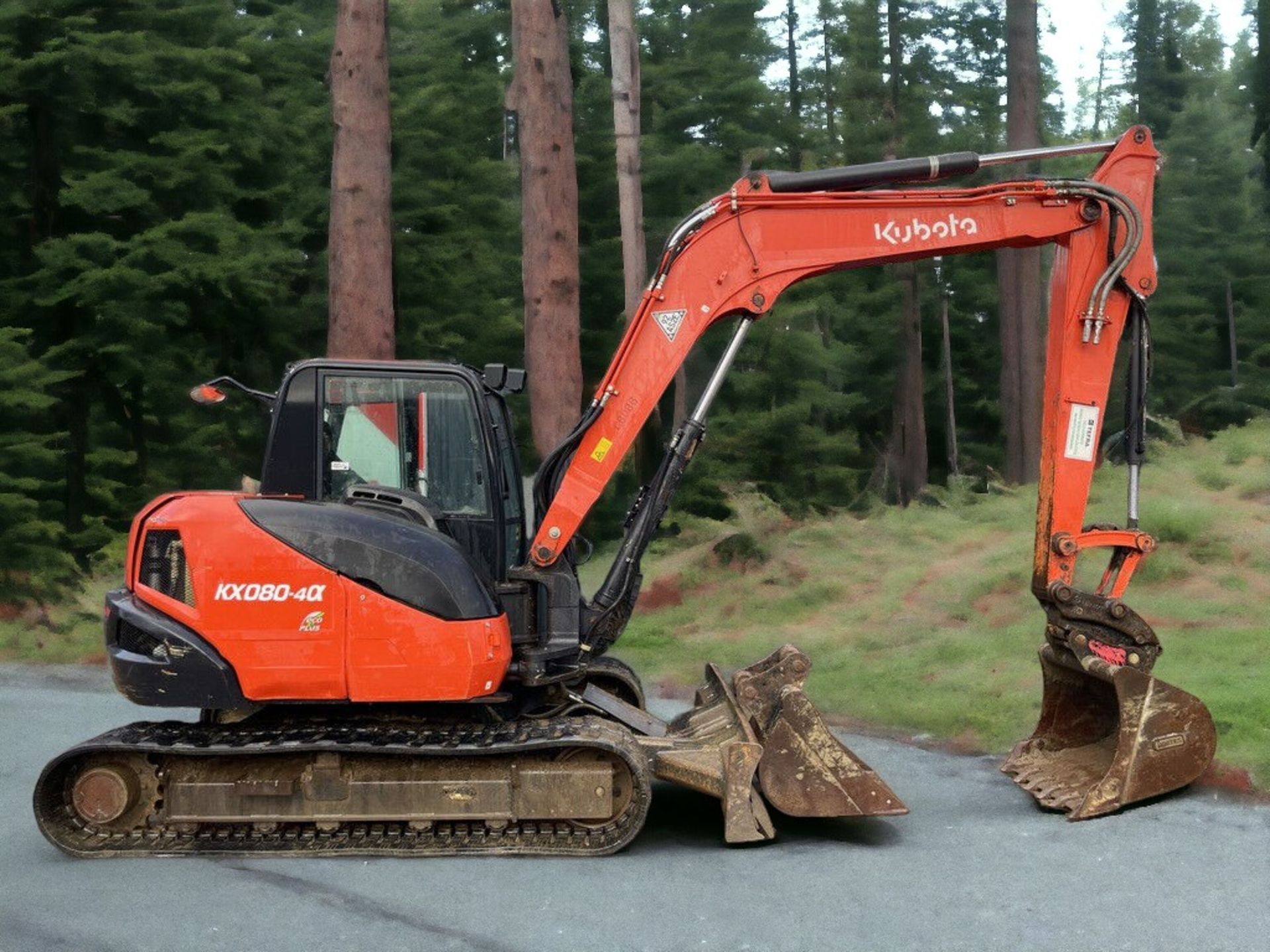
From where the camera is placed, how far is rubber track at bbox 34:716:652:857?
6.82 m

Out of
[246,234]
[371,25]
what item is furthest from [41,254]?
[371,25]

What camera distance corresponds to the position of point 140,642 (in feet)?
23.0

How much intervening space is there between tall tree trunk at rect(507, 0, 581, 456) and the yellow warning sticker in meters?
8.41

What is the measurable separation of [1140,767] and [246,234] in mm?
15046

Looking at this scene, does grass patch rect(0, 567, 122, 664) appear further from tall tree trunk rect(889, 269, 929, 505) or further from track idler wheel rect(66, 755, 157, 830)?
tall tree trunk rect(889, 269, 929, 505)

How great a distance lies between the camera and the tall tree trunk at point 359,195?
1413 centimetres

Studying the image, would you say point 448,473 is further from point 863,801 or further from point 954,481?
point 954,481

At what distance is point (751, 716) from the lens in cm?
748

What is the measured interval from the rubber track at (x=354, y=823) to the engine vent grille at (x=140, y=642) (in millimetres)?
413

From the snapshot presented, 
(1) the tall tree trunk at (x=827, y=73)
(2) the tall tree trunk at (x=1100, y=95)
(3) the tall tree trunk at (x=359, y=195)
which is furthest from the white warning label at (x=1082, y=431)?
(2) the tall tree trunk at (x=1100, y=95)

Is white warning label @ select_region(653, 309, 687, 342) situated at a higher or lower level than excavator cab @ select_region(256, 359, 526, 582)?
higher

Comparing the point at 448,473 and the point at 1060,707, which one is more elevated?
the point at 448,473

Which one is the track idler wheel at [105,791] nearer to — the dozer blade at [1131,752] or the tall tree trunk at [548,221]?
the dozer blade at [1131,752]

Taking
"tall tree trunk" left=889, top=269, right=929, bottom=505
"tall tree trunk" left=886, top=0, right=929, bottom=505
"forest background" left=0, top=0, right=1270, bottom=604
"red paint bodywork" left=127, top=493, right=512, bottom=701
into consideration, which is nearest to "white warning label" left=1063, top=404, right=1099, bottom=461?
"red paint bodywork" left=127, top=493, right=512, bottom=701
